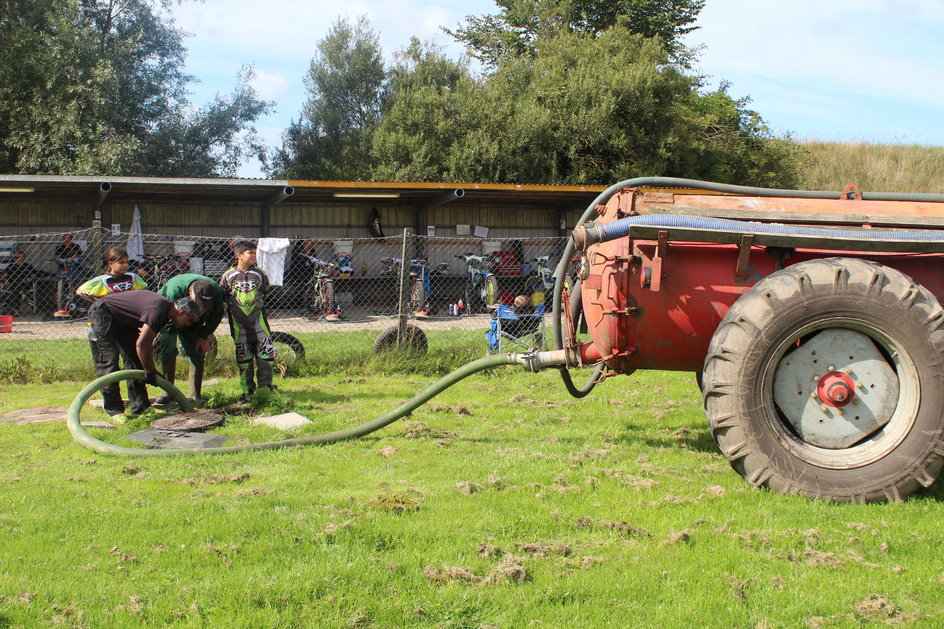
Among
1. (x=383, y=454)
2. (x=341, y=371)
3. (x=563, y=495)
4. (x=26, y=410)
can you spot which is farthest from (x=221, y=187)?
(x=563, y=495)

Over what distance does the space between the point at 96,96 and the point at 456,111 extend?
1206 cm

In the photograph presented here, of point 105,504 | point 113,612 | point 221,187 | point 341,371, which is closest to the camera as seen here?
point 113,612

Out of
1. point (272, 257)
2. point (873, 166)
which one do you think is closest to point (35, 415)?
point (272, 257)

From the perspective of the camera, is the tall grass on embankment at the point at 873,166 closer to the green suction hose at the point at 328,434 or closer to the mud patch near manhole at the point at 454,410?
the mud patch near manhole at the point at 454,410

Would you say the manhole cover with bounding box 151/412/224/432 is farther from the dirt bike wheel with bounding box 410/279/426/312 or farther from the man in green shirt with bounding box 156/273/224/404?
the dirt bike wheel with bounding box 410/279/426/312

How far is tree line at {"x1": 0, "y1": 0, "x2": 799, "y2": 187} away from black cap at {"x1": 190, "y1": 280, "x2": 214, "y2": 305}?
767 inches

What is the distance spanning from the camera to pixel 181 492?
5316mm

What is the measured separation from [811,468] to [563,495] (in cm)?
153

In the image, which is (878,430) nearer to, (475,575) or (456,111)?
(475,575)

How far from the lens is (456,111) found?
30.0 m

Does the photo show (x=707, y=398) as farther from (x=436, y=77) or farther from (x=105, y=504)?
(x=436, y=77)

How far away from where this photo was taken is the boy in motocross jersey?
8.11m

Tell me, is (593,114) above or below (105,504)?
above

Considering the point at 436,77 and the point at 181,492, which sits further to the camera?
the point at 436,77
